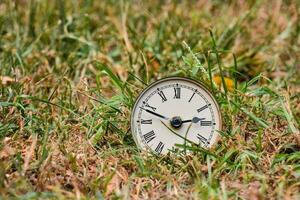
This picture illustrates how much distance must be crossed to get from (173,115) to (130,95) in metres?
0.31

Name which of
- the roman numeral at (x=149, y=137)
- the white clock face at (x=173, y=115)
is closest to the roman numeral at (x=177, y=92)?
the white clock face at (x=173, y=115)

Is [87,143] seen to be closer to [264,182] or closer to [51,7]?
[264,182]

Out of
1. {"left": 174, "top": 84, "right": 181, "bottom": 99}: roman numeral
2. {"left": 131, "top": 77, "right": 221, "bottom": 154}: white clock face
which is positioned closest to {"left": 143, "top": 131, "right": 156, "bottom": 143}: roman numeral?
{"left": 131, "top": 77, "right": 221, "bottom": 154}: white clock face

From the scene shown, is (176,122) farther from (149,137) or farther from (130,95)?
(130,95)

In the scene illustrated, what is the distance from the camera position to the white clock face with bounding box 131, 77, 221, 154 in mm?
2846

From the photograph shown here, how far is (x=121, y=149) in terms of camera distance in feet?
9.53

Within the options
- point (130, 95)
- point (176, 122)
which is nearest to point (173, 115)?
point (176, 122)

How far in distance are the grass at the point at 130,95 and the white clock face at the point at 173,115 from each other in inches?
2.3

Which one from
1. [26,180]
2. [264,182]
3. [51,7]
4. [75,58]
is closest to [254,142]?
[264,182]

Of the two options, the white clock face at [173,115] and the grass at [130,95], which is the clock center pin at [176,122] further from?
the grass at [130,95]

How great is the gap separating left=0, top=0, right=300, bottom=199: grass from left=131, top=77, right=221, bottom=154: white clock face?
6 cm

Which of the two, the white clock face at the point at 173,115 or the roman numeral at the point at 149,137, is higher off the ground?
the white clock face at the point at 173,115

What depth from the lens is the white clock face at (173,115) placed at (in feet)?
9.34

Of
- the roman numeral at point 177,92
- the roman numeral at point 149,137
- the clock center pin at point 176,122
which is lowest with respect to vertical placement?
the roman numeral at point 149,137
